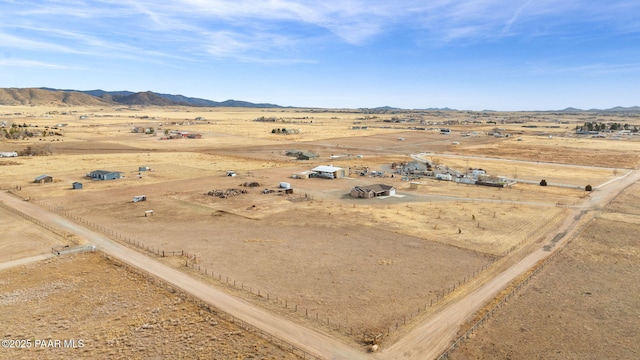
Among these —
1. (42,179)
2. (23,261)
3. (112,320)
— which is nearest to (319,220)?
(112,320)

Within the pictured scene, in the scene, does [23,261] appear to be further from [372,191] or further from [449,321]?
[372,191]

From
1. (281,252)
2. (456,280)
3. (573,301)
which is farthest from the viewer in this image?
(281,252)

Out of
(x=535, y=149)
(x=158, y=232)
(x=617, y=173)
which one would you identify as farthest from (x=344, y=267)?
(x=535, y=149)

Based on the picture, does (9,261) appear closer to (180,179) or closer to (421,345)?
(421,345)

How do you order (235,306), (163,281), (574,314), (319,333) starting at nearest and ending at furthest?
(319,333), (574,314), (235,306), (163,281)

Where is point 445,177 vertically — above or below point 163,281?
above

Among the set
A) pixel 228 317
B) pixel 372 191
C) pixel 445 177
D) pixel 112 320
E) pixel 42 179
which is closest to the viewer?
pixel 112 320

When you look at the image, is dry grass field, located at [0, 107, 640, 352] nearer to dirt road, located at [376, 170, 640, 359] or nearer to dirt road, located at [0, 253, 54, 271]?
dirt road, located at [0, 253, 54, 271]
